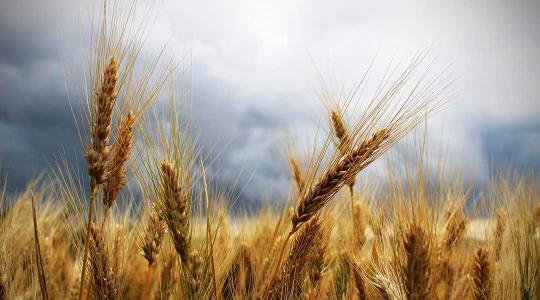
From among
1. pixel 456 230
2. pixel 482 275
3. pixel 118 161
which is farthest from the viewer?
pixel 456 230

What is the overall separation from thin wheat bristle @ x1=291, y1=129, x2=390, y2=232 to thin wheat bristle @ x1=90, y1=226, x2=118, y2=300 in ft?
2.86

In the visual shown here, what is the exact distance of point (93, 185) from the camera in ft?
4.89

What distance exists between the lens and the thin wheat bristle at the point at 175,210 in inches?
63.8

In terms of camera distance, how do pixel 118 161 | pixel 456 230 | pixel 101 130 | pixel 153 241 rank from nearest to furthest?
pixel 101 130
pixel 118 161
pixel 153 241
pixel 456 230

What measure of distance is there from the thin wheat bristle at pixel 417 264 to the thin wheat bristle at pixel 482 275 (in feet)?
3.11

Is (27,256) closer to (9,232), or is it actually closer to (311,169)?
(9,232)

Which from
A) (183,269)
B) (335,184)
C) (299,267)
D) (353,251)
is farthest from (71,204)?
(353,251)

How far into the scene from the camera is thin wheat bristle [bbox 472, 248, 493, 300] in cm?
230

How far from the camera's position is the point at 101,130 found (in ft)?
5.00

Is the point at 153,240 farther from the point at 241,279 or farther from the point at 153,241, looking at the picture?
the point at 241,279

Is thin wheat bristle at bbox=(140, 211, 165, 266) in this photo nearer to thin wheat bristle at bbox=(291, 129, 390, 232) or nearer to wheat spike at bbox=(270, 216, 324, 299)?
wheat spike at bbox=(270, 216, 324, 299)

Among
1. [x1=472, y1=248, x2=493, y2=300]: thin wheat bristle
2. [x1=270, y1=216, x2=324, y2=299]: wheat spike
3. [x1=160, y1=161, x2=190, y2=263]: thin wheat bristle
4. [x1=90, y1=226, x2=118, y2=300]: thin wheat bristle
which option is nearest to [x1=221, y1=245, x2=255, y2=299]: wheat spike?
[x1=270, y1=216, x2=324, y2=299]: wheat spike

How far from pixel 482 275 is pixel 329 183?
1.46 meters

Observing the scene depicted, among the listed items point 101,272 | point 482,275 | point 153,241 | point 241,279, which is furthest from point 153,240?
point 482,275
